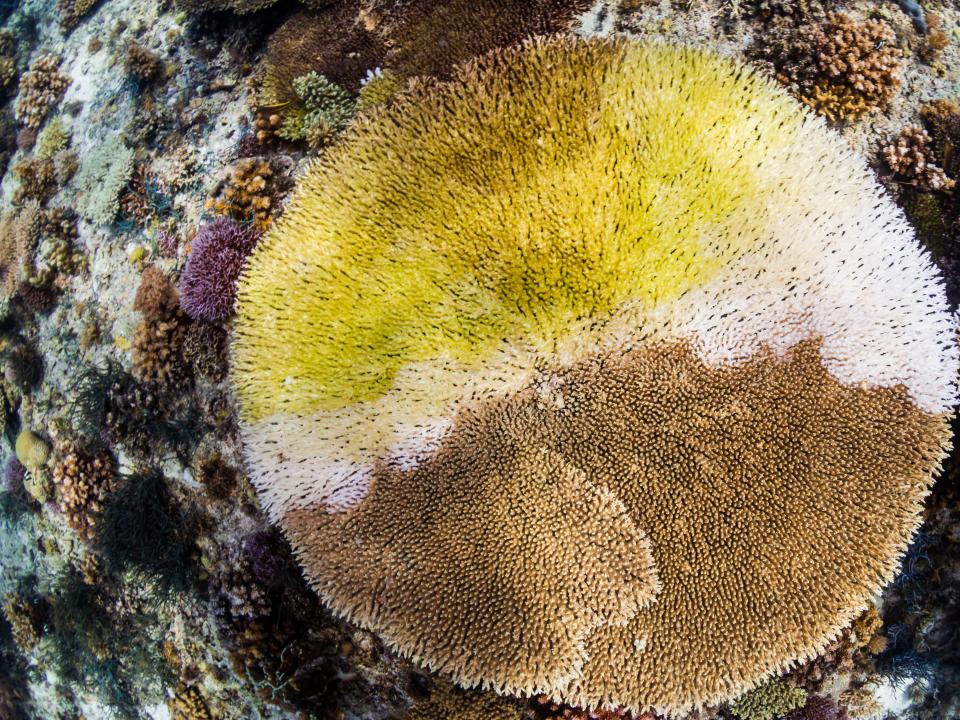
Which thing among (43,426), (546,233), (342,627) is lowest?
(342,627)

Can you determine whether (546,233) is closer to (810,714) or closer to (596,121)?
(596,121)

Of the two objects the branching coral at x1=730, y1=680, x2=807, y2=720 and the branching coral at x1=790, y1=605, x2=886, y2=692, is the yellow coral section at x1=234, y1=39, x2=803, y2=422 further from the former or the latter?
the branching coral at x1=730, y1=680, x2=807, y2=720

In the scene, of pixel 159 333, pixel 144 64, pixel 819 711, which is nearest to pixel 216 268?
pixel 159 333

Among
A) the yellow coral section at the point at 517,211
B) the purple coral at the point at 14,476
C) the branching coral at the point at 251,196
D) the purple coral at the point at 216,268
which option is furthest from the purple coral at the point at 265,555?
the purple coral at the point at 14,476

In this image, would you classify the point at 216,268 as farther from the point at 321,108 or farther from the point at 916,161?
the point at 916,161

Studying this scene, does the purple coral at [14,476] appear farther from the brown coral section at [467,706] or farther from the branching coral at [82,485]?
the brown coral section at [467,706]

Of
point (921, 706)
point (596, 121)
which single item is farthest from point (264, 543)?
point (921, 706)

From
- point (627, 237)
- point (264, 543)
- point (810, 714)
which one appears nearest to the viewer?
point (627, 237)

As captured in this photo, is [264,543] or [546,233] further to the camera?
[264,543]
